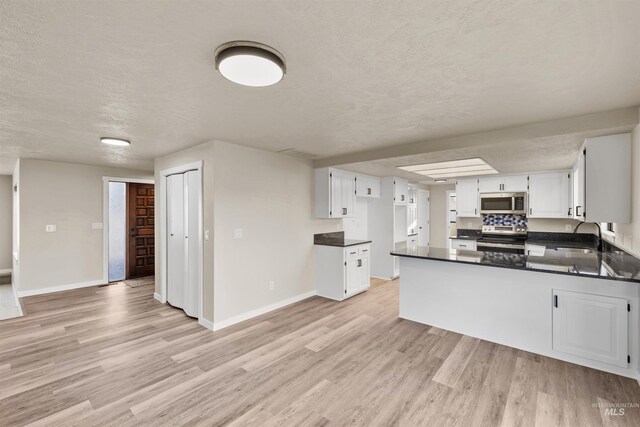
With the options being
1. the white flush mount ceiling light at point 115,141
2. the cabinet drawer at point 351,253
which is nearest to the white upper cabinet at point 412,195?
the cabinet drawer at point 351,253

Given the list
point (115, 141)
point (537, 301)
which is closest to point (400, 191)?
point (537, 301)

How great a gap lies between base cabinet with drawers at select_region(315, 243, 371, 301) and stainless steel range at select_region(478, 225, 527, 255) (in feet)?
7.32

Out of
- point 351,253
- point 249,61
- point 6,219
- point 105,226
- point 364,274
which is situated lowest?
point 364,274

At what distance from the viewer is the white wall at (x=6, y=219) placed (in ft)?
21.8

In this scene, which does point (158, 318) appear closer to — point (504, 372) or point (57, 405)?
point (57, 405)

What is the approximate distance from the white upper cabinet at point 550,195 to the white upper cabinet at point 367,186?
2.76 metres

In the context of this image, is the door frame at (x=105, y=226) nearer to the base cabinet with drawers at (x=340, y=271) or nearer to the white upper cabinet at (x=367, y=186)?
the base cabinet with drawers at (x=340, y=271)

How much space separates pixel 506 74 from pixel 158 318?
461 centimetres

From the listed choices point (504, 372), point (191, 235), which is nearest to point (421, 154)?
point (504, 372)

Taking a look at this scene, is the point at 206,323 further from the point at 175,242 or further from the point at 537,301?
the point at 537,301

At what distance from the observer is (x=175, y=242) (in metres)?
4.36

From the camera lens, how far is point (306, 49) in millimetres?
1627

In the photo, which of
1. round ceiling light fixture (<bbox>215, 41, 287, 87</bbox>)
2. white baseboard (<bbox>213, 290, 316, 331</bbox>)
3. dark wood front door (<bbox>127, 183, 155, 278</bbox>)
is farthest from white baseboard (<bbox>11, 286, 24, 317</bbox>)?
round ceiling light fixture (<bbox>215, 41, 287, 87</bbox>)

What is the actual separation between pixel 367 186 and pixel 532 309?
339cm
